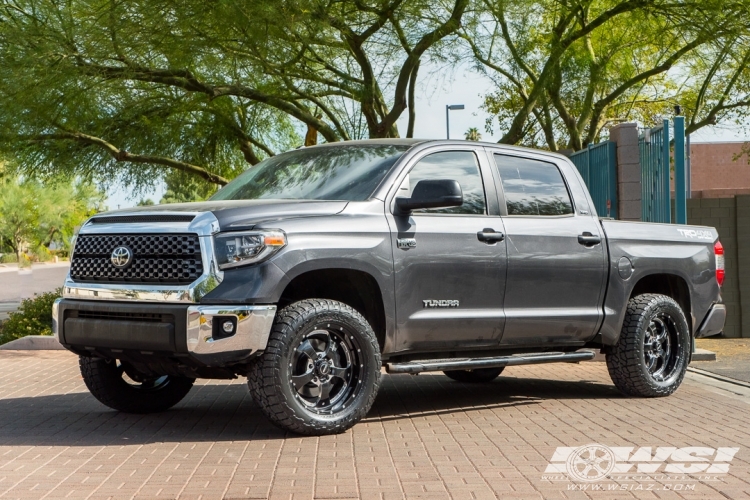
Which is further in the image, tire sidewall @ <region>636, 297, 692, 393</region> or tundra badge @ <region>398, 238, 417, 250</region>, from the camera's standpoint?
tire sidewall @ <region>636, 297, 692, 393</region>

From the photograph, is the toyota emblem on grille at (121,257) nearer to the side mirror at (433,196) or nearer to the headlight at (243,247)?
the headlight at (243,247)

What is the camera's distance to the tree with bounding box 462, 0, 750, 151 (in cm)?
1575

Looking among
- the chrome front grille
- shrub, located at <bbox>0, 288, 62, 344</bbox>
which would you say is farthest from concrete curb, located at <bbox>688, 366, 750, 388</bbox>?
shrub, located at <bbox>0, 288, 62, 344</bbox>

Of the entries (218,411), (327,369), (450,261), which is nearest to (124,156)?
(218,411)

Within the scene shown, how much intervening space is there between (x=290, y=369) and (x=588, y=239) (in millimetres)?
3126

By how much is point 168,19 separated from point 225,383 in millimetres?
5681

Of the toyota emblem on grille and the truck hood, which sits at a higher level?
the truck hood

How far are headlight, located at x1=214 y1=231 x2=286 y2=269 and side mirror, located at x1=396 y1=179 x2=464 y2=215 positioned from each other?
1.13 meters

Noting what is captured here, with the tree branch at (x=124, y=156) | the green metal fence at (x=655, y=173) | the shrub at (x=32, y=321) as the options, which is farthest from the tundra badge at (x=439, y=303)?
the tree branch at (x=124, y=156)

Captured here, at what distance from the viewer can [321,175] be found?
8242 mm

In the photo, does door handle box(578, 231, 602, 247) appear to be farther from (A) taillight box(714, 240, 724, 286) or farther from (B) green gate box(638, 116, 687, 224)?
(B) green gate box(638, 116, 687, 224)

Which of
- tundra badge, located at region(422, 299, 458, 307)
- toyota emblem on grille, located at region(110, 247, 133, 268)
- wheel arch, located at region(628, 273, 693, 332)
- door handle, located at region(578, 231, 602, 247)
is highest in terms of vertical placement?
toyota emblem on grille, located at region(110, 247, 133, 268)

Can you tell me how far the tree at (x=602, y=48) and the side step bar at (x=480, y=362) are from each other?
24.9 feet

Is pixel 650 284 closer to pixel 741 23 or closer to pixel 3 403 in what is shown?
pixel 3 403
